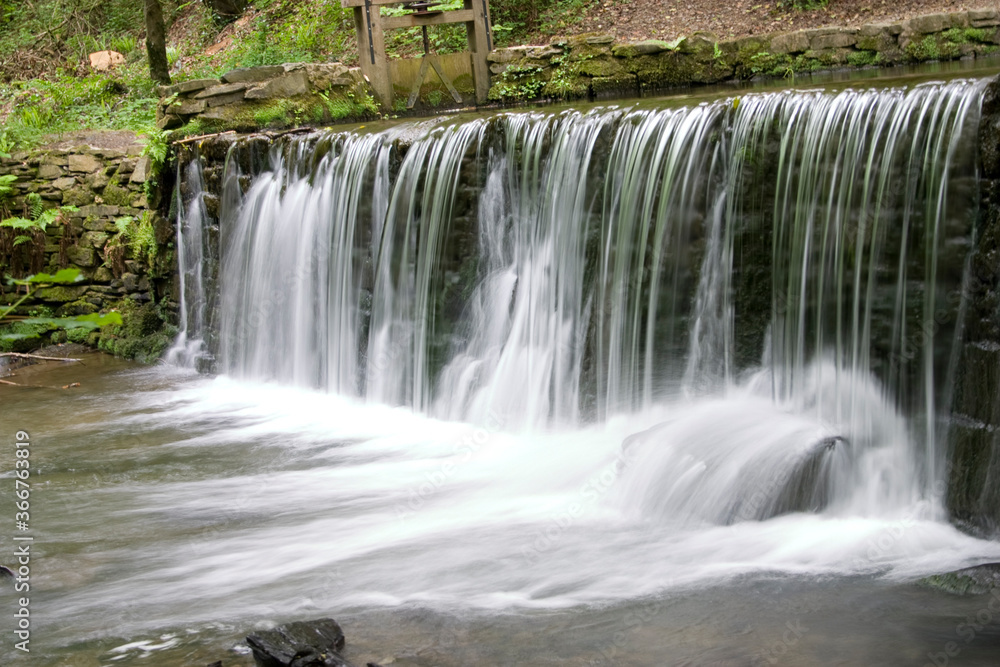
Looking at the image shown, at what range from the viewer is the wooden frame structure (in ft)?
40.1

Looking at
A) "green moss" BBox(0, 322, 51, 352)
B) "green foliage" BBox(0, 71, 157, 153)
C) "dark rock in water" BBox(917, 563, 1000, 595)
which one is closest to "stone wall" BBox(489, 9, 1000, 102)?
"green foliage" BBox(0, 71, 157, 153)

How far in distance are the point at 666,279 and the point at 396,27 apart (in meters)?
7.02

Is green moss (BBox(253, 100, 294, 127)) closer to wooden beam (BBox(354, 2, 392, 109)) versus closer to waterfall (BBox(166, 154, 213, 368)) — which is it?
waterfall (BBox(166, 154, 213, 368))

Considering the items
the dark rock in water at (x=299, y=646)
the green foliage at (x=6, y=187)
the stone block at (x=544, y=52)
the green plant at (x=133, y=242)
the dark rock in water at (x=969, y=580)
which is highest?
the stone block at (x=544, y=52)

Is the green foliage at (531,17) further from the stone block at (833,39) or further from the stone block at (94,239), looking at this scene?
the stone block at (94,239)

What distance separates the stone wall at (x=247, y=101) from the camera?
1111cm

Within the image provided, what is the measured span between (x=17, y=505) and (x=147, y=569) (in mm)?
1662

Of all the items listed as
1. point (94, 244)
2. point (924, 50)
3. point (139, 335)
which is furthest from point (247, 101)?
point (924, 50)

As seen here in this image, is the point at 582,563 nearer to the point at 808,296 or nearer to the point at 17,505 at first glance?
the point at 808,296

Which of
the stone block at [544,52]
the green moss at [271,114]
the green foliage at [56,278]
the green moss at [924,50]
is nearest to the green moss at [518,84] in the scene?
the stone block at [544,52]

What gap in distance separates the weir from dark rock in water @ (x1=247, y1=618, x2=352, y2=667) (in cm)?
211

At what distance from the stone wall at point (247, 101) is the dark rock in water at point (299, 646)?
7919 mm

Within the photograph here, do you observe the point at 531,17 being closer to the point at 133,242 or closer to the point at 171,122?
the point at 171,122

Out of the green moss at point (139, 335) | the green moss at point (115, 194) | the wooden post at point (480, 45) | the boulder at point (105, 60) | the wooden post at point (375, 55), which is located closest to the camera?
the green moss at point (139, 335)
